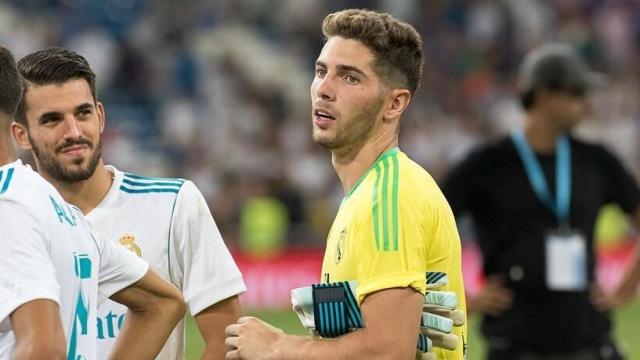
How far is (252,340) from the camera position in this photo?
12.8 feet

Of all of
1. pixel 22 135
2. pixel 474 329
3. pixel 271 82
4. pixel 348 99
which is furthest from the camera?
pixel 271 82

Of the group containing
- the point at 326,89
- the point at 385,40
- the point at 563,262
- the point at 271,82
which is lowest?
the point at 563,262

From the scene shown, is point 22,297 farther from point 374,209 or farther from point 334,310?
point 374,209


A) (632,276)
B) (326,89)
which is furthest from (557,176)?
(326,89)

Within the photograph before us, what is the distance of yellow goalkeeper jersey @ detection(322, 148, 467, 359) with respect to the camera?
3775 mm

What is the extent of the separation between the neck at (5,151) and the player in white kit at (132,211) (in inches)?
43.5

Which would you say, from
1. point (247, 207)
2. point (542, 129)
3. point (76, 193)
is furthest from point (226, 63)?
point (76, 193)

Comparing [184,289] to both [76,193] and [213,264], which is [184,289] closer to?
[213,264]

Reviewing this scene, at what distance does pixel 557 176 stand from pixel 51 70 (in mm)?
3149

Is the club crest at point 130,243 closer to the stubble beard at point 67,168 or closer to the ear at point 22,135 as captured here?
the stubble beard at point 67,168

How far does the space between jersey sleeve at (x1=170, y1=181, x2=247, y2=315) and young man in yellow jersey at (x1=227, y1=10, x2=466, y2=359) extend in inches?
28.9

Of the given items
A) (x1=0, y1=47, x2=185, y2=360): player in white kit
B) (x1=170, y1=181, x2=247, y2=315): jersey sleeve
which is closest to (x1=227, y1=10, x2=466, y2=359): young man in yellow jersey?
(x1=0, y1=47, x2=185, y2=360): player in white kit

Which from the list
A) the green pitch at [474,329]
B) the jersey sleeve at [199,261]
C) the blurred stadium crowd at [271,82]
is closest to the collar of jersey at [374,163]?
the jersey sleeve at [199,261]

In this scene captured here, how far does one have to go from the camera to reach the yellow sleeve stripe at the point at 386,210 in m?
3.79
